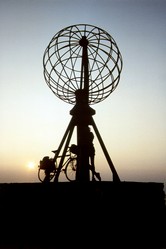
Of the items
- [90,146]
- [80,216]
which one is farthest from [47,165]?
[80,216]

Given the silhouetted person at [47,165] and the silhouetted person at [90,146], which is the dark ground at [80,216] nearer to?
the silhouetted person at [90,146]

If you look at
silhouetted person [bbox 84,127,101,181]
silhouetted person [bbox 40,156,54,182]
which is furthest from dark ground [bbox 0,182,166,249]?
silhouetted person [bbox 40,156,54,182]

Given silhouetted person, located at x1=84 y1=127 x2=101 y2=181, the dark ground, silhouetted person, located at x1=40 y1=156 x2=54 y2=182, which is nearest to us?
the dark ground

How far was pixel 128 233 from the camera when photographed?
704cm

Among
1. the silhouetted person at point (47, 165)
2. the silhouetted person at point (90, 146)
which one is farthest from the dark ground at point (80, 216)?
the silhouetted person at point (47, 165)

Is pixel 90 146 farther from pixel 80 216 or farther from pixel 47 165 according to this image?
pixel 80 216

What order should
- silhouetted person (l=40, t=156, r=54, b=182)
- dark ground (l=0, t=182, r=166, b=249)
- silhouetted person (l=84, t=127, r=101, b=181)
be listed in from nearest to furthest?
dark ground (l=0, t=182, r=166, b=249) → silhouetted person (l=84, t=127, r=101, b=181) → silhouetted person (l=40, t=156, r=54, b=182)

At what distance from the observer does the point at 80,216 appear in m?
6.91

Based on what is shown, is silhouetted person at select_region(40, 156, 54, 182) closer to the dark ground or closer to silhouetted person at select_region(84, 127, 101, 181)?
silhouetted person at select_region(84, 127, 101, 181)

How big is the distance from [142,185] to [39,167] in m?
5.50

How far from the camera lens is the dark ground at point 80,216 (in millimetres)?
6746

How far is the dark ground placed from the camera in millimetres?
6746

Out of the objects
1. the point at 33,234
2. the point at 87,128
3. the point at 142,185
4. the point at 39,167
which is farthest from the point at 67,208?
the point at 39,167

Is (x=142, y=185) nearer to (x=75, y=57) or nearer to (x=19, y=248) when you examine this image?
(x=19, y=248)
